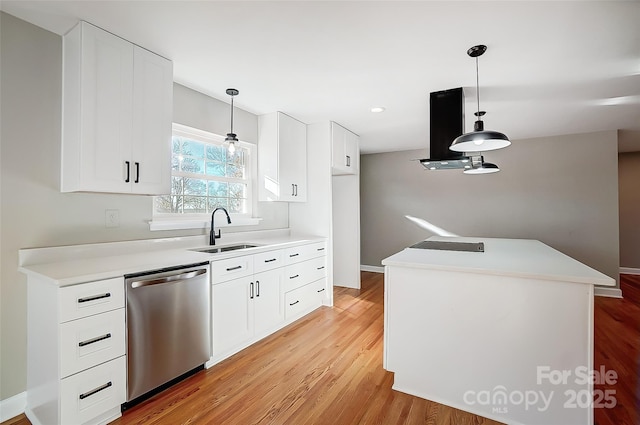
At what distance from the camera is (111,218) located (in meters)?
2.21

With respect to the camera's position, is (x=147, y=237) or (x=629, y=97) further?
(x=629, y=97)

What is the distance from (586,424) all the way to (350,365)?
1.42m

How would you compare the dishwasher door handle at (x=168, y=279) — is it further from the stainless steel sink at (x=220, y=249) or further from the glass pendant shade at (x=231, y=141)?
the glass pendant shade at (x=231, y=141)

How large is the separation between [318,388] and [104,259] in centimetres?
174

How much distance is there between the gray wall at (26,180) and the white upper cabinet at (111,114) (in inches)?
3.3

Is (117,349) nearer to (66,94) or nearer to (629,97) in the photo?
(66,94)

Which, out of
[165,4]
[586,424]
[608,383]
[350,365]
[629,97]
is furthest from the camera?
[629,97]

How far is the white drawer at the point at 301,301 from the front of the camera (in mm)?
3121

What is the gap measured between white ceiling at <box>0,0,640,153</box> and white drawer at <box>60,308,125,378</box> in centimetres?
177

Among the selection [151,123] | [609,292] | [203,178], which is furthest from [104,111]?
[609,292]

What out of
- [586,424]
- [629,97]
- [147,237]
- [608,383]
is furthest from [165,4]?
[629,97]

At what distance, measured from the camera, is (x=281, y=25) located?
1828 mm

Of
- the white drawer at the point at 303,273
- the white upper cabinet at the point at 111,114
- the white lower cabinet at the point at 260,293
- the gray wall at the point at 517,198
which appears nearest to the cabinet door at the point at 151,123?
the white upper cabinet at the point at 111,114

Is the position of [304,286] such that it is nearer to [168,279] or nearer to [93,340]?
[168,279]
